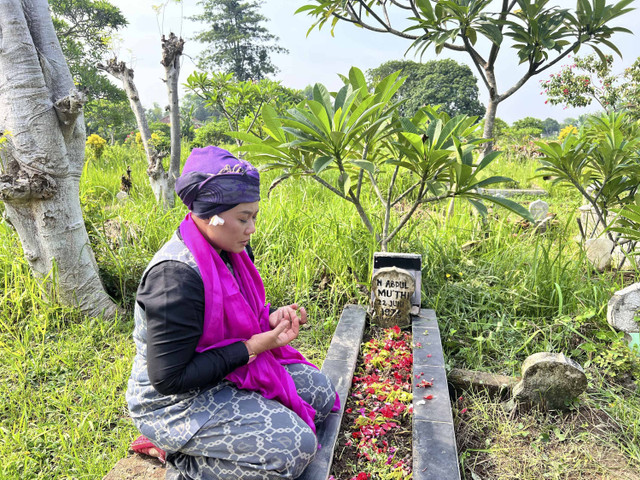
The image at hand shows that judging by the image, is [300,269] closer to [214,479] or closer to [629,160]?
[214,479]

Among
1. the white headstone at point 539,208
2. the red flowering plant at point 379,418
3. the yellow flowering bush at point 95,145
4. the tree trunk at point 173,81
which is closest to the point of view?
the red flowering plant at point 379,418

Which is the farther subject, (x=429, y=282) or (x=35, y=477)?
(x=429, y=282)

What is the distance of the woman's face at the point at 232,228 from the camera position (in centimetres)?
130

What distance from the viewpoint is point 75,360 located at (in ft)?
7.34

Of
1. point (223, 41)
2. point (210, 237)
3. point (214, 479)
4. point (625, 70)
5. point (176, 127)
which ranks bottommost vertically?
point (214, 479)

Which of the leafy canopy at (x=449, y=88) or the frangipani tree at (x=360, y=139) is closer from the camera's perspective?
the frangipani tree at (x=360, y=139)

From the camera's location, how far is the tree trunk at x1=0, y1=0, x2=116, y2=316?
7.43 feet

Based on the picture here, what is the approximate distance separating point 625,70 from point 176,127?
10444 millimetres

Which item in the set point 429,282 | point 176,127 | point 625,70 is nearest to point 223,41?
point 625,70

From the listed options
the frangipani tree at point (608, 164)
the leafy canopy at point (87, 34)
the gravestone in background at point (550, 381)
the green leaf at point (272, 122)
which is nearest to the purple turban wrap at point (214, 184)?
the green leaf at point (272, 122)

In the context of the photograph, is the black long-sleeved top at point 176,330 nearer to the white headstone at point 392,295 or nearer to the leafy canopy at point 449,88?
the white headstone at point 392,295

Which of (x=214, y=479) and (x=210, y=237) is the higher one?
(x=210, y=237)

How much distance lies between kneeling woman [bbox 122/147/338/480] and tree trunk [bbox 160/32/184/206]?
257cm

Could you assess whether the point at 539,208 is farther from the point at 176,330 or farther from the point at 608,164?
the point at 176,330
